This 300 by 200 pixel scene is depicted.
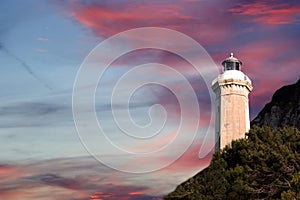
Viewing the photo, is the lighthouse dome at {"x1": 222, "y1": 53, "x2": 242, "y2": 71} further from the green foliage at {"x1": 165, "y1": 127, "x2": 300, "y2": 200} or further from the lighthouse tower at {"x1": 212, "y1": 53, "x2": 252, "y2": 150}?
the green foliage at {"x1": 165, "y1": 127, "x2": 300, "y2": 200}

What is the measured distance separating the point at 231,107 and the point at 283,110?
137 feet

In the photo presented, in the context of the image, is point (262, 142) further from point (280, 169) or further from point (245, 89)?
point (245, 89)

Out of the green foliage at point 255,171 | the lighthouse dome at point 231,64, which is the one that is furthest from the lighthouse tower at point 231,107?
the green foliage at point 255,171

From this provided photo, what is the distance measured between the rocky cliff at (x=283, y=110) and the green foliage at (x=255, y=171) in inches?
1792

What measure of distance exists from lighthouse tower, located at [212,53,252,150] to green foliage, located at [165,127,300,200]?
1582 centimetres

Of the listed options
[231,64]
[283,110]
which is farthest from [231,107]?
[283,110]

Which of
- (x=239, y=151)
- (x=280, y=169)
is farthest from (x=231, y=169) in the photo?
(x=280, y=169)

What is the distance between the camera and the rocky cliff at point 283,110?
99719 millimetres

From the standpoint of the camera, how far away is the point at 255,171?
42.8 meters

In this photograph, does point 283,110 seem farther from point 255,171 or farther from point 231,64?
point 255,171

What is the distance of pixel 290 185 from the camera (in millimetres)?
36656

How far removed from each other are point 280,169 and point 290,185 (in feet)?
12.0

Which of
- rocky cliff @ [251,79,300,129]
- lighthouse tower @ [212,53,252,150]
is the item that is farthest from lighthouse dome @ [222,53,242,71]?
rocky cliff @ [251,79,300,129]

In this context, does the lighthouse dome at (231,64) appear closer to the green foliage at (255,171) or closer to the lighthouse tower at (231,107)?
the lighthouse tower at (231,107)
